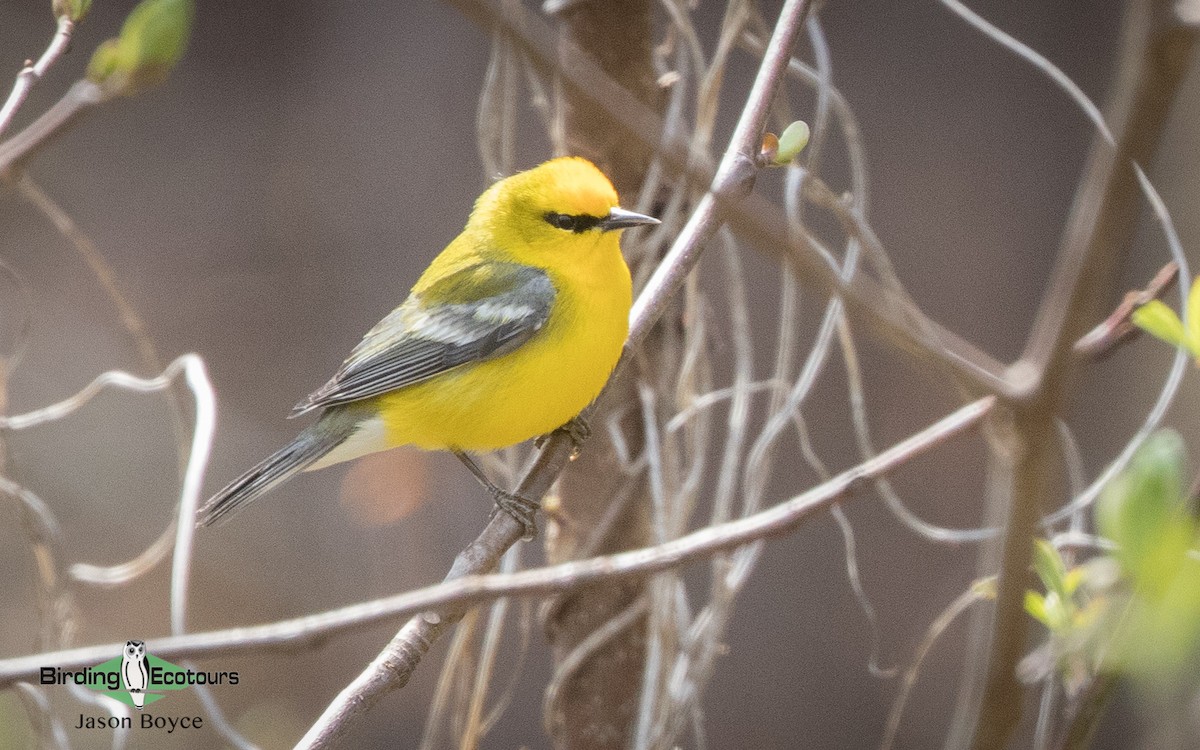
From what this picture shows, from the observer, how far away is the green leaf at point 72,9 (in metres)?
1.45

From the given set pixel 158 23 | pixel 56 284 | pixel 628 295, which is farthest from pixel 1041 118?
pixel 56 284

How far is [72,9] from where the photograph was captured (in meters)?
1.45

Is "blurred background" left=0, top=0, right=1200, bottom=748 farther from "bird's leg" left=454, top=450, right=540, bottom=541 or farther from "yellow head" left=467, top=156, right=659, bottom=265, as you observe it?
"bird's leg" left=454, top=450, right=540, bottom=541

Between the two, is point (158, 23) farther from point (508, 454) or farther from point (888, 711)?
point (888, 711)

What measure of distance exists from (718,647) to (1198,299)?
3.99ft

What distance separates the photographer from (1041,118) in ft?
11.8

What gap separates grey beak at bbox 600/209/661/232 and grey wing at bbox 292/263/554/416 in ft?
0.69

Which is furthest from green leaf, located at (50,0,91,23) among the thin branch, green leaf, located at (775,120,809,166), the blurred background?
the blurred background

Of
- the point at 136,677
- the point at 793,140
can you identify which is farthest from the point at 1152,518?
the point at 136,677

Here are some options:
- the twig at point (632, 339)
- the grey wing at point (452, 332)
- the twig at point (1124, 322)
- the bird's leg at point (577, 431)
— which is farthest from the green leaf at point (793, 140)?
the grey wing at point (452, 332)

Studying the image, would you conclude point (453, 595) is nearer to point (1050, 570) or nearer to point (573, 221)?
point (1050, 570)

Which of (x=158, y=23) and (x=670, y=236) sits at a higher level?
(x=158, y=23)

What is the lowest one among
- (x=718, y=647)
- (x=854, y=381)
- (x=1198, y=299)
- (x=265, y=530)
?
(x=265, y=530)

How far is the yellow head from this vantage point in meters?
2.35
